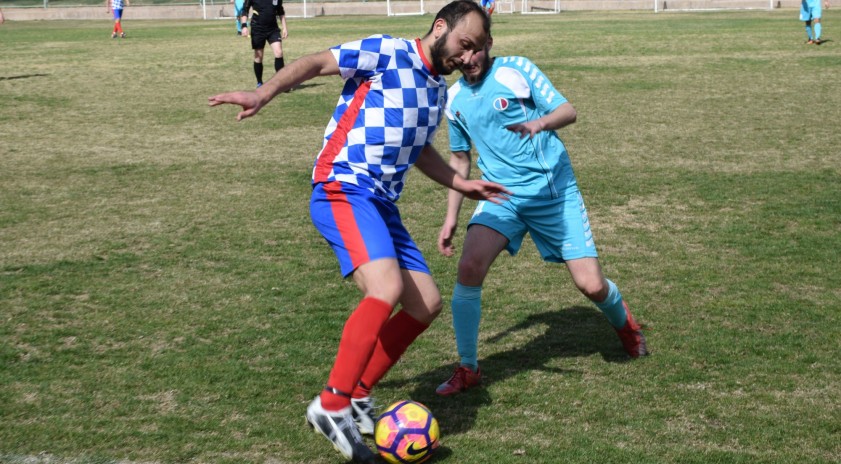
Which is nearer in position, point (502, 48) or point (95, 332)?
point (95, 332)

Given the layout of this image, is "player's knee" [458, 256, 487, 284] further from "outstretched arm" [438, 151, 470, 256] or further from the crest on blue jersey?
the crest on blue jersey

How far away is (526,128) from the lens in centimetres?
502

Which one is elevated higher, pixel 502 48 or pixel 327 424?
pixel 502 48

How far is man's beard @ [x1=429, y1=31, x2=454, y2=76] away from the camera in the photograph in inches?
181

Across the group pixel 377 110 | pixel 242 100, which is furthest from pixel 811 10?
pixel 242 100

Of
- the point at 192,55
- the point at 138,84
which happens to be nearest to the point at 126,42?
the point at 192,55

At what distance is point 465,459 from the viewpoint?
15.2 feet

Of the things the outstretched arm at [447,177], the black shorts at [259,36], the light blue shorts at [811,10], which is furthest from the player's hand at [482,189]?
the light blue shorts at [811,10]

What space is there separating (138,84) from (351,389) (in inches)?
636

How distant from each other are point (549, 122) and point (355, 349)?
5.38 ft

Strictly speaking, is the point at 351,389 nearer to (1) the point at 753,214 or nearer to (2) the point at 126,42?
(1) the point at 753,214

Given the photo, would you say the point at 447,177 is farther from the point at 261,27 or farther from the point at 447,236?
A: the point at 261,27

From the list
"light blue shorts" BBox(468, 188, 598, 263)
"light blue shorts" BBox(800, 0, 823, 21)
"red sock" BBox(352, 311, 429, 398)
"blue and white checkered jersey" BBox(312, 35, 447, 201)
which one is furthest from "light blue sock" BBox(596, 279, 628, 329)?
"light blue shorts" BBox(800, 0, 823, 21)

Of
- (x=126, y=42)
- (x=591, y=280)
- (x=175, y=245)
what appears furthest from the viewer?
(x=126, y=42)
